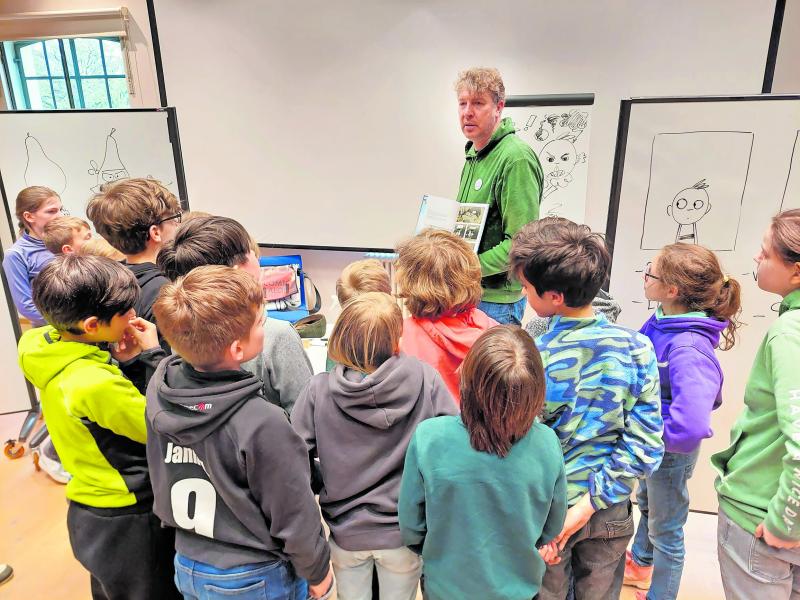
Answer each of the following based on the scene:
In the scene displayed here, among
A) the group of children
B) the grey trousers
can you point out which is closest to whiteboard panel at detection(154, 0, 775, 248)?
the group of children

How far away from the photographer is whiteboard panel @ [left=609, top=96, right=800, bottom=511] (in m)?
2.22

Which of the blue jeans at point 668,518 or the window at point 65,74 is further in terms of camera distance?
the window at point 65,74

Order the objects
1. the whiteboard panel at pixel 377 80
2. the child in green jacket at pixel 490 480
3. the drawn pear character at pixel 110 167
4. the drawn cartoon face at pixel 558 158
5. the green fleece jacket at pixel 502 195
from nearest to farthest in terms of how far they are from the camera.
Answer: the child in green jacket at pixel 490 480
the green fleece jacket at pixel 502 195
the whiteboard panel at pixel 377 80
the drawn cartoon face at pixel 558 158
the drawn pear character at pixel 110 167

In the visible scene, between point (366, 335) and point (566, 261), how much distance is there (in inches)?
18.8

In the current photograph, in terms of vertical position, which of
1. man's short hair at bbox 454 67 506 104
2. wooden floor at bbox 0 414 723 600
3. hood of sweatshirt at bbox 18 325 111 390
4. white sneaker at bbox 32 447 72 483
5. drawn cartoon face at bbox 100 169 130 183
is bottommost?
wooden floor at bbox 0 414 723 600

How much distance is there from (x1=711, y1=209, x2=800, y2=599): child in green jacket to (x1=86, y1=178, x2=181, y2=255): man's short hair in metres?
1.71

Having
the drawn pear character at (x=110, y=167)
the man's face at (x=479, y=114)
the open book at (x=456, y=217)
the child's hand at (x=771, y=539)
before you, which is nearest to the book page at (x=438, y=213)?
the open book at (x=456, y=217)

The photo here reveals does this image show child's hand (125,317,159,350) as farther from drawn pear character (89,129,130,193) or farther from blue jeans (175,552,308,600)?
drawn pear character (89,129,130,193)

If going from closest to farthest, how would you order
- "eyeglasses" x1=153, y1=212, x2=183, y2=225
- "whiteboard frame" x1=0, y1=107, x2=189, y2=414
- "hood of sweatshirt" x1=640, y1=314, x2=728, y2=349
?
"hood of sweatshirt" x1=640, y1=314, x2=728, y2=349
"eyeglasses" x1=153, y1=212, x2=183, y2=225
"whiteboard frame" x1=0, y1=107, x2=189, y2=414

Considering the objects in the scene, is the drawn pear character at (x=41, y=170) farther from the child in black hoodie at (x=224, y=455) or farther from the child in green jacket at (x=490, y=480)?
the child in green jacket at (x=490, y=480)

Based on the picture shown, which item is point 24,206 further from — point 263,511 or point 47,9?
point 263,511

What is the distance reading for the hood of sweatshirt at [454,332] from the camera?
134 cm

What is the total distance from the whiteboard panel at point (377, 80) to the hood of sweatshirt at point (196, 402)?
7.38 ft

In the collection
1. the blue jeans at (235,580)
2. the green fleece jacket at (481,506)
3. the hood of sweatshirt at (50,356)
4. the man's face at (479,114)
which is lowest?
the blue jeans at (235,580)
